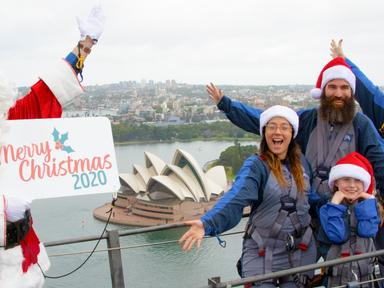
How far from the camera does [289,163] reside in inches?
63.2

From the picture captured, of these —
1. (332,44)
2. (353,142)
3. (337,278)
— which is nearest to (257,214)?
(337,278)

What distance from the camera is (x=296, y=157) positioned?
1.62m

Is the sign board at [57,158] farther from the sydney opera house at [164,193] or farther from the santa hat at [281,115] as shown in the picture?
the sydney opera house at [164,193]

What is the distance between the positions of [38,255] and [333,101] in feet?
3.66

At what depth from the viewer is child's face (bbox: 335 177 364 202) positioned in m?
1.64

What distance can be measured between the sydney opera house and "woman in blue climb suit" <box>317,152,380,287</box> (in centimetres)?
1772

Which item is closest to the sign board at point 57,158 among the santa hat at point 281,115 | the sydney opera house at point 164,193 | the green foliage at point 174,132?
the santa hat at point 281,115

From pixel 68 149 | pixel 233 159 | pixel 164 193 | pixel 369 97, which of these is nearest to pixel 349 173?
pixel 369 97

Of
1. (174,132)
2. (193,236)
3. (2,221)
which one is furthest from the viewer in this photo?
(174,132)

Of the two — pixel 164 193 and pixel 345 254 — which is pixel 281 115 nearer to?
pixel 345 254

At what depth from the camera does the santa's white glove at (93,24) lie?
5.16ft

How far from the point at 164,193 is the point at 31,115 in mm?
19197

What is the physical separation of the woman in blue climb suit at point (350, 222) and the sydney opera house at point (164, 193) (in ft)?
58.1

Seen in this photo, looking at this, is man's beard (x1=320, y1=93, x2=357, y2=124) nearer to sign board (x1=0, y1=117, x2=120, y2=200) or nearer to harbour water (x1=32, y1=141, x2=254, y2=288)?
sign board (x1=0, y1=117, x2=120, y2=200)
